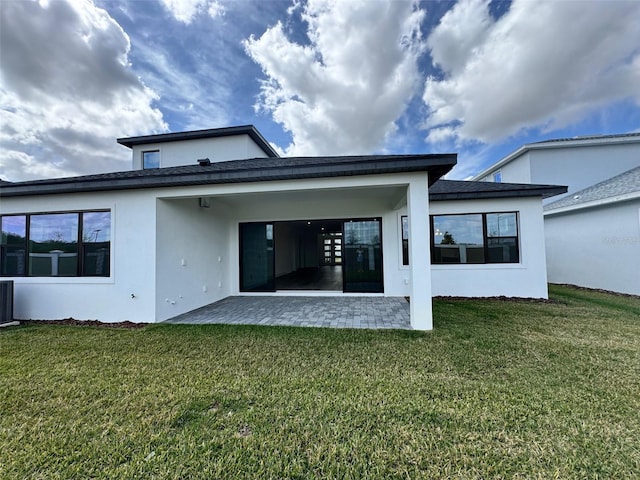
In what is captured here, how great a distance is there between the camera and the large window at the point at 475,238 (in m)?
7.82

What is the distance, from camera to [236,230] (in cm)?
880

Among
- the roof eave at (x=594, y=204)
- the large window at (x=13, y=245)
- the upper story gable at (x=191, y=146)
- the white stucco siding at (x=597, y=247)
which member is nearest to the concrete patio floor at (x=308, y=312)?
the large window at (x=13, y=245)

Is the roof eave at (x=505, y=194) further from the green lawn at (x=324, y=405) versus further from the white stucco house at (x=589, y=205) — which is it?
the green lawn at (x=324, y=405)

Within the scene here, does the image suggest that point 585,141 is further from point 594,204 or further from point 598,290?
point 598,290


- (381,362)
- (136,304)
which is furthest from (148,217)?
(381,362)

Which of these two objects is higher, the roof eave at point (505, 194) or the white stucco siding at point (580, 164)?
the white stucco siding at point (580, 164)

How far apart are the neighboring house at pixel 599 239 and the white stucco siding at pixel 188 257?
12.9 meters

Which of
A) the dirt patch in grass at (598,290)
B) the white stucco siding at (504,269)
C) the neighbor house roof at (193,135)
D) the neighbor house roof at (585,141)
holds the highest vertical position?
the neighbor house roof at (585,141)

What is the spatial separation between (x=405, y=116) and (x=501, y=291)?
999 centimetres

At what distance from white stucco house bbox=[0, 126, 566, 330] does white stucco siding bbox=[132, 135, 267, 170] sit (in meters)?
0.04

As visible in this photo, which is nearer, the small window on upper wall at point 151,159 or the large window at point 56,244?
the large window at point 56,244

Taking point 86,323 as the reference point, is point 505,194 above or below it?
above

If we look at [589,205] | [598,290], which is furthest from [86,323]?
[589,205]

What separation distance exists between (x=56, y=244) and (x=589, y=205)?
642 inches
